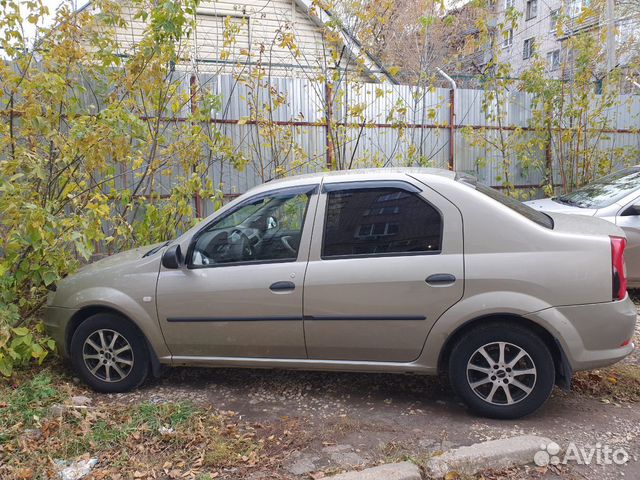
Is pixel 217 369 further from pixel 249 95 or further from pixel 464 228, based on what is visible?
pixel 249 95

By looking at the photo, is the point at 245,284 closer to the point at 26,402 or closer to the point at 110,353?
the point at 110,353

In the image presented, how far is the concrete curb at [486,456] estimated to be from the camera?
294 cm

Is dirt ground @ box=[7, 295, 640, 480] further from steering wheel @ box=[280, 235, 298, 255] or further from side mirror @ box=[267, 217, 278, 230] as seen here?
side mirror @ box=[267, 217, 278, 230]

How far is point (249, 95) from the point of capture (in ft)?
25.3

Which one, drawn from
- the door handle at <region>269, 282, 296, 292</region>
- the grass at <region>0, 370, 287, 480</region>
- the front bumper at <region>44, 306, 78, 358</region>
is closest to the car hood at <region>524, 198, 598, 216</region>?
the door handle at <region>269, 282, 296, 292</region>

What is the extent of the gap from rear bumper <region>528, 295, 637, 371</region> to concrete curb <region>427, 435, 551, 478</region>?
587mm

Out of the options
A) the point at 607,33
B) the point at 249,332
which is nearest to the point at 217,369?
the point at 249,332

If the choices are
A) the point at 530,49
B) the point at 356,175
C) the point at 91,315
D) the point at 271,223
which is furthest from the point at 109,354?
the point at 530,49

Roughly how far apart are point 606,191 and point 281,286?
4.68 m

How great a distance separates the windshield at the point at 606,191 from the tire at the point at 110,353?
16.8ft

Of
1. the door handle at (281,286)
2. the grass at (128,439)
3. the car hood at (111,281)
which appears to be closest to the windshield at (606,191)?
the door handle at (281,286)

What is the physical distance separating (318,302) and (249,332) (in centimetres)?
57

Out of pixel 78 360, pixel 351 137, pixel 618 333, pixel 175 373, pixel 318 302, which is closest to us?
pixel 618 333

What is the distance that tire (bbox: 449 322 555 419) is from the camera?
3338mm
